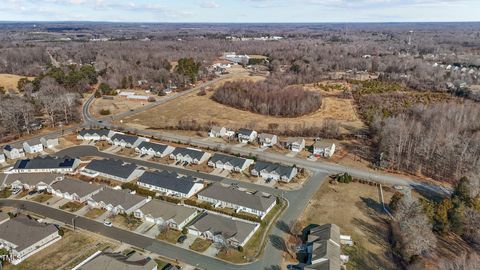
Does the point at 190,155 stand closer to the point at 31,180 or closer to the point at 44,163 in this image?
the point at 44,163

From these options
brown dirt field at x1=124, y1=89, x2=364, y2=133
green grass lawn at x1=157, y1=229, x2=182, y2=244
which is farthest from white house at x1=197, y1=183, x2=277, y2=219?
brown dirt field at x1=124, y1=89, x2=364, y2=133

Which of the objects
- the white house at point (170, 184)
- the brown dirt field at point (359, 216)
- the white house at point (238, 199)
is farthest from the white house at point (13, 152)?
the brown dirt field at point (359, 216)

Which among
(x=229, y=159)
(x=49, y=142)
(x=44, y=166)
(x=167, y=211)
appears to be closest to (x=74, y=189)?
(x=44, y=166)

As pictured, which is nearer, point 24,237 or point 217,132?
point 24,237

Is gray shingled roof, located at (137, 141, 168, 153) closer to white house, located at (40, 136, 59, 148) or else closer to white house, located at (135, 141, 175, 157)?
white house, located at (135, 141, 175, 157)

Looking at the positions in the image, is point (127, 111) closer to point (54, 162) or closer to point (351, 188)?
point (54, 162)

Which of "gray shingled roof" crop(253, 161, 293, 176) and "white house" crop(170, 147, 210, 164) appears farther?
"white house" crop(170, 147, 210, 164)

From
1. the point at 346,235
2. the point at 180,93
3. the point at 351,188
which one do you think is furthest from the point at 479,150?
the point at 180,93
